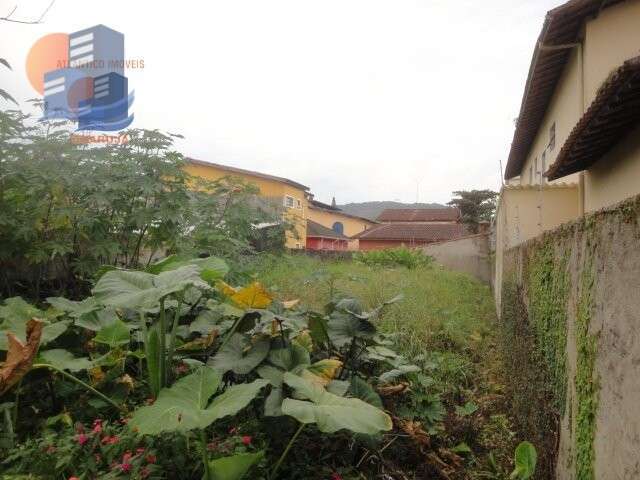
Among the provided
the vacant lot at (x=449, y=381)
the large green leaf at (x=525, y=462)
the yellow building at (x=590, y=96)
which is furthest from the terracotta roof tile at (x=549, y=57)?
the large green leaf at (x=525, y=462)

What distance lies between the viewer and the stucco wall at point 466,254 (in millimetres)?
15984

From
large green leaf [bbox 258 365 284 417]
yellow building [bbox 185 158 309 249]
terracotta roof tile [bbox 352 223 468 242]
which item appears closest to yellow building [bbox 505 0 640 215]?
large green leaf [bbox 258 365 284 417]

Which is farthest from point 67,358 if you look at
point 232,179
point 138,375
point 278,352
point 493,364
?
point 493,364

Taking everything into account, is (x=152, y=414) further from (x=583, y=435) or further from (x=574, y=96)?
(x=574, y=96)

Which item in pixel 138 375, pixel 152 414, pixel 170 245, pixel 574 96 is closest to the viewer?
pixel 152 414

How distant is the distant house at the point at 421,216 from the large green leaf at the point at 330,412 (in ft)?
116

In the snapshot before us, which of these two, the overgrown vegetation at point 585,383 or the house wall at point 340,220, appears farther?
the house wall at point 340,220

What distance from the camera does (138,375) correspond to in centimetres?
297

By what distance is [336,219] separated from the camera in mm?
37688

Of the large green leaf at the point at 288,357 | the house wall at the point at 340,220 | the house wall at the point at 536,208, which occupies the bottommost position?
the large green leaf at the point at 288,357

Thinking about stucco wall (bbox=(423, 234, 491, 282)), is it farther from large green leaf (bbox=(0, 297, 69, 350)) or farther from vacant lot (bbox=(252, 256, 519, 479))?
large green leaf (bbox=(0, 297, 69, 350))

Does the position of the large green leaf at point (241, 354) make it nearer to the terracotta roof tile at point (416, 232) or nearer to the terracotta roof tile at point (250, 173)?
the terracotta roof tile at point (250, 173)

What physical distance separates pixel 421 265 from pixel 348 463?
14086 mm

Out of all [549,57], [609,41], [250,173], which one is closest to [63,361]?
[609,41]
